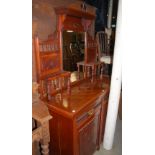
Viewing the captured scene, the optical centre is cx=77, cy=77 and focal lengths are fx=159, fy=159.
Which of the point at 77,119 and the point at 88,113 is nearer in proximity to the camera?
the point at 77,119

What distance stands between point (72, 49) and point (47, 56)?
38cm

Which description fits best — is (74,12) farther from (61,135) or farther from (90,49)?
(61,135)

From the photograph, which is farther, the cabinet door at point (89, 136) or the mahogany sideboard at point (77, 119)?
the cabinet door at point (89, 136)

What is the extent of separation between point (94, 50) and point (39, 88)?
1.07 m

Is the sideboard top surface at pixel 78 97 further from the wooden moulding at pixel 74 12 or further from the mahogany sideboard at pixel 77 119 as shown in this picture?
the wooden moulding at pixel 74 12

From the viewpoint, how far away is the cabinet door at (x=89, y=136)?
61.7 inches

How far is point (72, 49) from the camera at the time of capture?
184cm

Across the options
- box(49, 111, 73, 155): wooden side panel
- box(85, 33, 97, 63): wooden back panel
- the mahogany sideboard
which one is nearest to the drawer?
the mahogany sideboard

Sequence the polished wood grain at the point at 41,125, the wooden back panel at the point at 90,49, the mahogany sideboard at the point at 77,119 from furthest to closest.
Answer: the wooden back panel at the point at 90,49, the mahogany sideboard at the point at 77,119, the polished wood grain at the point at 41,125

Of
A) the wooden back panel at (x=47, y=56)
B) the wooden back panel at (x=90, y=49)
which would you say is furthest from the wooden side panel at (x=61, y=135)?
the wooden back panel at (x=90, y=49)

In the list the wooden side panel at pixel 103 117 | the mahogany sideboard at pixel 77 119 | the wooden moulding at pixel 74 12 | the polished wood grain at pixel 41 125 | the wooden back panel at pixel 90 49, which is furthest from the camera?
the wooden back panel at pixel 90 49

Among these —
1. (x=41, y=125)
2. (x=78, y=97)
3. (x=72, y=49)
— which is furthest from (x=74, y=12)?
(x=41, y=125)
